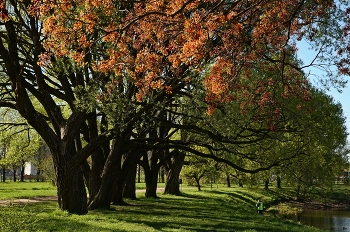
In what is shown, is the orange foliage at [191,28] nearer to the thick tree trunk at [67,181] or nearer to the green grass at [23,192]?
the thick tree trunk at [67,181]

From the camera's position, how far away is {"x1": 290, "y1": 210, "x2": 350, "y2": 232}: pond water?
2742 centimetres

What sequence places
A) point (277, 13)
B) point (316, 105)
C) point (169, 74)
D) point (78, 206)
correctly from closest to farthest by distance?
1. point (277, 13)
2. point (169, 74)
3. point (78, 206)
4. point (316, 105)

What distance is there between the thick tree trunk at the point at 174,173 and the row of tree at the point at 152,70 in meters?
8.97

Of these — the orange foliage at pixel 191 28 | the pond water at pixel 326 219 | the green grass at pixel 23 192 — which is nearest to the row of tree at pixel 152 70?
the orange foliage at pixel 191 28

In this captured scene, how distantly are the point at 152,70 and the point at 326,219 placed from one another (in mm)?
25991

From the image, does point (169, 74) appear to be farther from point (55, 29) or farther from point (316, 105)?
point (316, 105)

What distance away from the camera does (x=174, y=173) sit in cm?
3381

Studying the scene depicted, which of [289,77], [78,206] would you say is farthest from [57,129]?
[289,77]

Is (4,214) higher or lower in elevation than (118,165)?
lower

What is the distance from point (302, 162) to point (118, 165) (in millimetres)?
9954

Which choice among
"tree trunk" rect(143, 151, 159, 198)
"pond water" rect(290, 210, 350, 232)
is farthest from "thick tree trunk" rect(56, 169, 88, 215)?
"pond water" rect(290, 210, 350, 232)

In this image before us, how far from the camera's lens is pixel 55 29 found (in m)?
9.45

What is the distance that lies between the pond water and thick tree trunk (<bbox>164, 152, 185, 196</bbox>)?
9.95 meters

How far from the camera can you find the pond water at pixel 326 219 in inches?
1080
